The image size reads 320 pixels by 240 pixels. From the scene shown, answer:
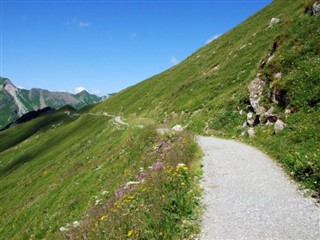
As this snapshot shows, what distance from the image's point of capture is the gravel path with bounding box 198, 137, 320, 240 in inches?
379

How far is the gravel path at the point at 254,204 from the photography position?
9.62 meters

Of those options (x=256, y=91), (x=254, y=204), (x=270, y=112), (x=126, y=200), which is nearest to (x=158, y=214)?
(x=126, y=200)

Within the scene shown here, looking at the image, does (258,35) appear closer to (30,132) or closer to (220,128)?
(220,128)

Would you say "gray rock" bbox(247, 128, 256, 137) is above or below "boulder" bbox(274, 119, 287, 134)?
below

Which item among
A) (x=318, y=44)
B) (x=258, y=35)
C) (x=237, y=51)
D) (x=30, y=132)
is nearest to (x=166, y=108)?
(x=237, y=51)

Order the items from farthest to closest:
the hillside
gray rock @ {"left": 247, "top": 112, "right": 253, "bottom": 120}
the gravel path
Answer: gray rock @ {"left": 247, "top": 112, "right": 253, "bottom": 120} → the hillside → the gravel path

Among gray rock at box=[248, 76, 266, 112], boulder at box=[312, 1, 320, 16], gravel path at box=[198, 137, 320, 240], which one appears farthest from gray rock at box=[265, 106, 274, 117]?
boulder at box=[312, 1, 320, 16]

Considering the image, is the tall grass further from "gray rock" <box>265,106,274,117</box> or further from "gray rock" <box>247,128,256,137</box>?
"gray rock" <box>265,106,274,117</box>

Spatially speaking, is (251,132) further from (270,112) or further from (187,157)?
(187,157)

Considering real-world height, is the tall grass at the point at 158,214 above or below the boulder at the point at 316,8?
below

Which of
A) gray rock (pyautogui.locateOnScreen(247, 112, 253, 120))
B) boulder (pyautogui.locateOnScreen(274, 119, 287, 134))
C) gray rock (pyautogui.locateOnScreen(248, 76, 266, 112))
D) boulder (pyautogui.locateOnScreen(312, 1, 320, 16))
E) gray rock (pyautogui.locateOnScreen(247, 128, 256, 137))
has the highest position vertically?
boulder (pyautogui.locateOnScreen(312, 1, 320, 16))

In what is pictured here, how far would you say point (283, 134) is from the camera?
19766mm

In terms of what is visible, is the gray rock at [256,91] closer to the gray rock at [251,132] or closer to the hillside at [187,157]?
the hillside at [187,157]

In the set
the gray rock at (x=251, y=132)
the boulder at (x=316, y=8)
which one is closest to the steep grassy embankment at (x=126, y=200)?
the gray rock at (x=251, y=132)
